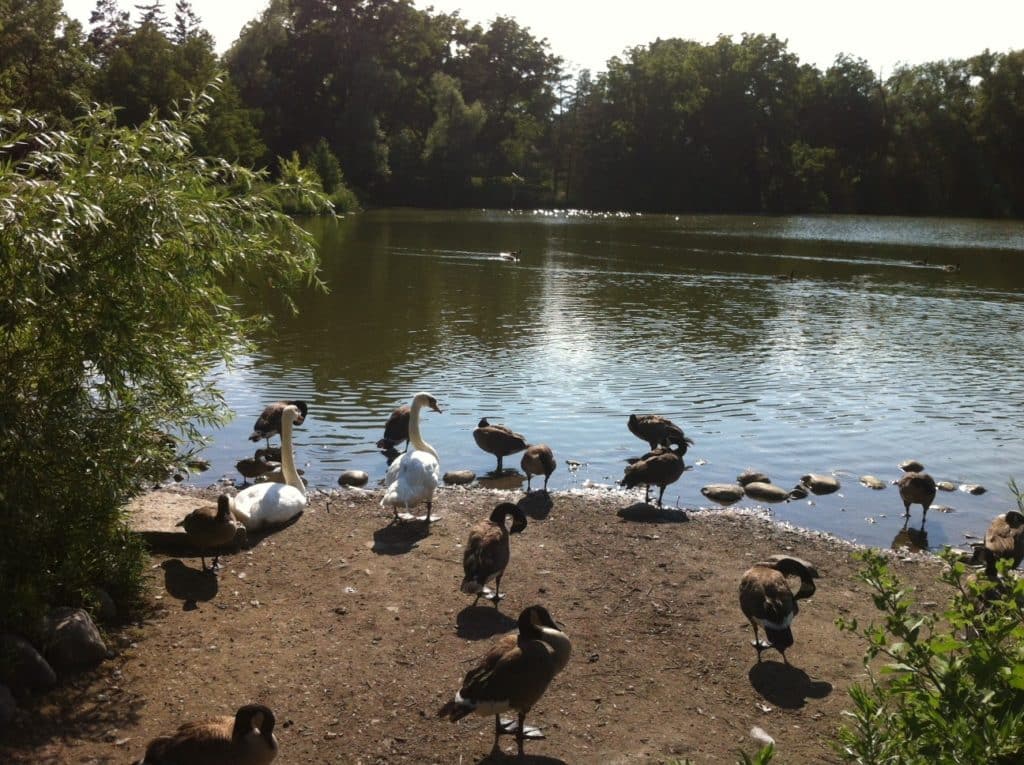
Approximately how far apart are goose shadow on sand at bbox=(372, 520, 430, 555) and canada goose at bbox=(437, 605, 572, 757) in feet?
13.0

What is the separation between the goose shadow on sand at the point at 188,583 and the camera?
9.51 m

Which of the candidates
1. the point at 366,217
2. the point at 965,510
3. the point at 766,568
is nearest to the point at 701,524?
the point at 766,568

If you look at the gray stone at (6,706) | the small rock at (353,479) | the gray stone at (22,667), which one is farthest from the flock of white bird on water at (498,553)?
the gray stone at (22,667)

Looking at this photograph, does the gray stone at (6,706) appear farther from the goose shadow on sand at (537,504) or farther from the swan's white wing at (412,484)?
the goose shadow on sand at (537,504)

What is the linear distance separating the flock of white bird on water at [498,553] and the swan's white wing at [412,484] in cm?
1

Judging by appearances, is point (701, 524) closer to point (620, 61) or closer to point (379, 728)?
point (379, 728)

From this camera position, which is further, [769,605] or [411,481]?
[411,481]

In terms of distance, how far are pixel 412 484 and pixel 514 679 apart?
5174mm

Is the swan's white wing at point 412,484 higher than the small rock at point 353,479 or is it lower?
higher

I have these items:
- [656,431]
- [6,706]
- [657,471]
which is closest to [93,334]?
[6,706]

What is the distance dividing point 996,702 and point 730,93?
122 m

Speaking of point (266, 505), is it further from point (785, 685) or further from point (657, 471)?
point (785, 685)

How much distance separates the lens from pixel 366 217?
3378 inches

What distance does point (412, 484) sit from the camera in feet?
39.1
